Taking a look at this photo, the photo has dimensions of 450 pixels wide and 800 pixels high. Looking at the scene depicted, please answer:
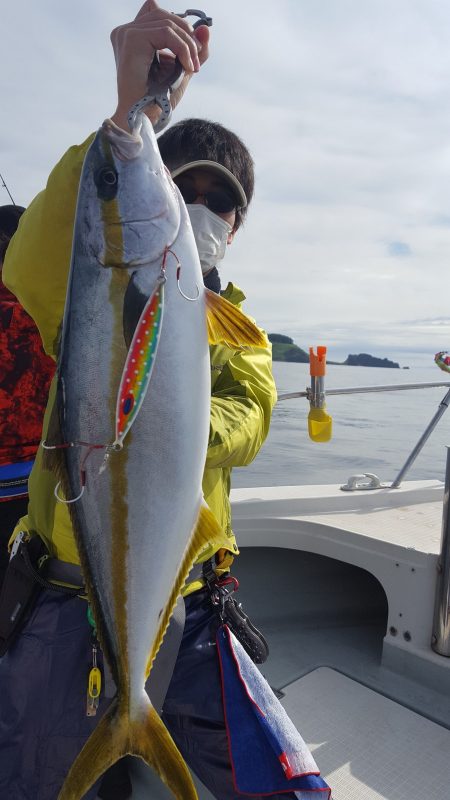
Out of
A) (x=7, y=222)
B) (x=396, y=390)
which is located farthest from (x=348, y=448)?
(x=7, y=222)

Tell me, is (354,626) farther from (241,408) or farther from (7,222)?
(7,222)

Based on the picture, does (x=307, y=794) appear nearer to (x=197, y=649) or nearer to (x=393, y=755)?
(x=197, y=649)

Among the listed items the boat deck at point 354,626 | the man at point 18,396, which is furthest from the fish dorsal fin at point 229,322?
the boat deck at point 354,626

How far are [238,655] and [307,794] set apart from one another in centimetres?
42

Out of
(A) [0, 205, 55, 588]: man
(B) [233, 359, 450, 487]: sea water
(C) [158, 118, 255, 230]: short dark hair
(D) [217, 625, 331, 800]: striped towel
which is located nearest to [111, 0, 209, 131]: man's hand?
(C) [158, 118, 255, 230]: short dark hair

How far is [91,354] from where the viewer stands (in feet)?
4.33

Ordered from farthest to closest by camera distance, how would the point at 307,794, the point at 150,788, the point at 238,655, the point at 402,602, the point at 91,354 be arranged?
the point at 402,602 < the point at 150,788 < the point at 238,655 < the point at 307,794 < the point at 91,354

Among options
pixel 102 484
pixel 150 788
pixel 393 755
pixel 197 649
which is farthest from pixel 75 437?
pixel 393 755

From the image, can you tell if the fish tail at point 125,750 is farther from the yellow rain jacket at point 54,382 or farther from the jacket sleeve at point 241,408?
the jacket sleeve at point 241,408

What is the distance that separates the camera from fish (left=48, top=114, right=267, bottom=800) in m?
1.31

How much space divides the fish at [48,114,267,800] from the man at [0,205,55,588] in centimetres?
122

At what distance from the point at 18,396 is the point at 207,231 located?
1182mm

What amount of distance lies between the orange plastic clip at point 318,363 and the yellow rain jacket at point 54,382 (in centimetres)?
203

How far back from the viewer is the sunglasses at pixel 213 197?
6.50 feet
